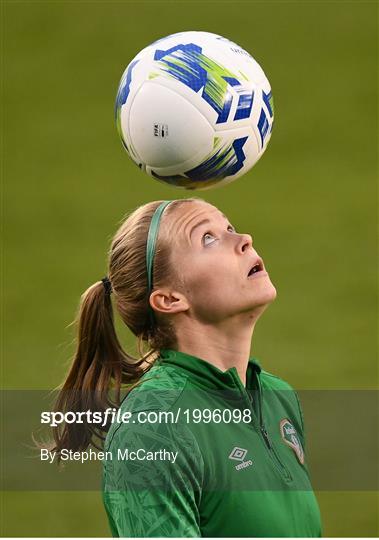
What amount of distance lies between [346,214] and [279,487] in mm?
8225

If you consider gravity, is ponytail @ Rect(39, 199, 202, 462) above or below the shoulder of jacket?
above

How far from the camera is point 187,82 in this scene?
514 cm

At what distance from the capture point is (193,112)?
5129 mm

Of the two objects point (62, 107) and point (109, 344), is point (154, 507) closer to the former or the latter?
point (109, 344)

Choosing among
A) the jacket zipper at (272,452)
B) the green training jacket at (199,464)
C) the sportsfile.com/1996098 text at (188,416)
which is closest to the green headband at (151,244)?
the green training jacket at (199,464)

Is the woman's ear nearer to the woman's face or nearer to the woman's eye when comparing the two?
the woman's face

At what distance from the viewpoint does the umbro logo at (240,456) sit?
14.6 ft

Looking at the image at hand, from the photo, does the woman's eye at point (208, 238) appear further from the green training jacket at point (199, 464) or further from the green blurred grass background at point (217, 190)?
the green blurred grass background at point (217, 190)

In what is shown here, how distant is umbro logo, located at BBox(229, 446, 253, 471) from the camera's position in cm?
445

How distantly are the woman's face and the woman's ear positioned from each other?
0.02 metres

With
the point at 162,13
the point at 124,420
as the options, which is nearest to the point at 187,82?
the point at 124,420

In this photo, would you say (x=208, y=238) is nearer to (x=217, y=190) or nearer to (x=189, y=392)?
(x=189, y=392)

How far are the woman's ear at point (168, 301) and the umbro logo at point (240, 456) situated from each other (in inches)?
23.1

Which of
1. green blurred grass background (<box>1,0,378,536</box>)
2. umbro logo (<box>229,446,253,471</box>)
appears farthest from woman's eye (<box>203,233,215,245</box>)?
green blurred grass background (<box>1,0,378,536</box>)
